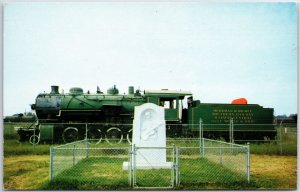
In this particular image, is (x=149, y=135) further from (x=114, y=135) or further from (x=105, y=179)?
(x=114, y=135)

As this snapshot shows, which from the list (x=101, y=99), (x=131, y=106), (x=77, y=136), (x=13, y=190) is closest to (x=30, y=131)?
(x=77, y=136)

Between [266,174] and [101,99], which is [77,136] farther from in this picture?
[266,174]

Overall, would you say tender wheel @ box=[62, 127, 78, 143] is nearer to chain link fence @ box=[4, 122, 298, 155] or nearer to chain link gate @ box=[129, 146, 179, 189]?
chain link fence @ box=[4, 122, 298, 155]

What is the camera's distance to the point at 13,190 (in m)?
8.54

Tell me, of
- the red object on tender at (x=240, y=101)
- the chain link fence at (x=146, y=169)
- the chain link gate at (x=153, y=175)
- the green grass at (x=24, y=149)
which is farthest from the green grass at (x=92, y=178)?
the red object on tender at (x=240, y=101)

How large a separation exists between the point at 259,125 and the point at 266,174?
5455 millimetres

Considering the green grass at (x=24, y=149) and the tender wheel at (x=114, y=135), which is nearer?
the green grass at (x=24, y=149)

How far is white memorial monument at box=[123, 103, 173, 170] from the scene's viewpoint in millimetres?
9266

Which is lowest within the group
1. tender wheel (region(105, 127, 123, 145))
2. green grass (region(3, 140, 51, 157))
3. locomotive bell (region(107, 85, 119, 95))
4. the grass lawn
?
the grass lawn

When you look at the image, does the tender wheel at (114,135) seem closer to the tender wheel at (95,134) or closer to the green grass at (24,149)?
the tender wheel at (95,134)

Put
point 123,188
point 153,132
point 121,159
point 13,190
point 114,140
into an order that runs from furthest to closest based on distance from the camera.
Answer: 1. point 114,140
2. point 121,159
3. point 153,132
4. point 13,190
5. point 123,188

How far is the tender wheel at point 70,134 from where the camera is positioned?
1477 centimetres

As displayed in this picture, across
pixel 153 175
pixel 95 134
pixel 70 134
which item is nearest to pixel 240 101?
pixel 95 134

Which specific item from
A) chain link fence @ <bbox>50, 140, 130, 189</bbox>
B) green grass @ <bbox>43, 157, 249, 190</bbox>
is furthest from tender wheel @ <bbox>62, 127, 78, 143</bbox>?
green grass @ <bbox>43, 157, 249, 190</bbox>
